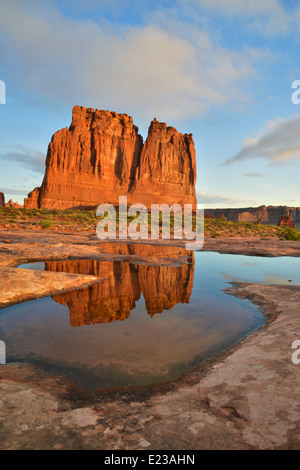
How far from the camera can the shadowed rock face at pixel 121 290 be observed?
7179 mm

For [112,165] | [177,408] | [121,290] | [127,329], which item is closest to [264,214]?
[112,165]

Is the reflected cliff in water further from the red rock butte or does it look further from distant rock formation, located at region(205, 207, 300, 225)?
distant rock formation, located at region(205, 207, 300, 225)

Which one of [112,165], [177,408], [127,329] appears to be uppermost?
[112,165]

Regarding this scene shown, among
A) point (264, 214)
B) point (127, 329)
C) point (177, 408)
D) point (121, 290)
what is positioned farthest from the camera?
point (264, 214)

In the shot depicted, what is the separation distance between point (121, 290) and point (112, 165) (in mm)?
78691

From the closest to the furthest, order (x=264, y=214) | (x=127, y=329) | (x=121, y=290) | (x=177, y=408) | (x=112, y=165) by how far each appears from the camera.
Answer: (x=177, y=408)
(x=127, y=329)
(x=121, y=290)
(x=112, y=165)
(x=264, y=214)

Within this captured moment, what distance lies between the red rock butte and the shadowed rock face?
64424mm

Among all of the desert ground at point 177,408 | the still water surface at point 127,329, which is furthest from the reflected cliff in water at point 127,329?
the desert ground at point 177,408

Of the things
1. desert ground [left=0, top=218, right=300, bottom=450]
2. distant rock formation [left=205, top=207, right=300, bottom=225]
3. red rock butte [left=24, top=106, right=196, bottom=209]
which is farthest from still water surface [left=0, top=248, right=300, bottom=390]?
distant rock formation [left=205, top=207, right=300, bottom=225]

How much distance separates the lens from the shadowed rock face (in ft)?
23.6

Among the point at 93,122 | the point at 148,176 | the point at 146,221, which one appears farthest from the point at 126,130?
the point at 146,221

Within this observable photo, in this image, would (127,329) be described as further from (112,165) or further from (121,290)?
(112,165)

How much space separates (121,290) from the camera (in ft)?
30.6
